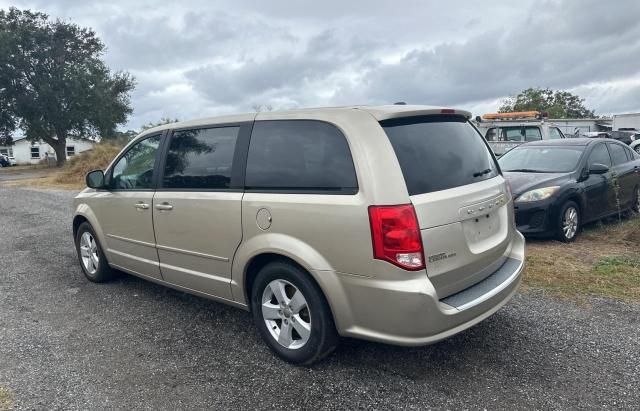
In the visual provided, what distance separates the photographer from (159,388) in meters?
3.10

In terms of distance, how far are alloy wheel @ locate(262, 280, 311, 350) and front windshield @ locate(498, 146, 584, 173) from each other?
18.4ft

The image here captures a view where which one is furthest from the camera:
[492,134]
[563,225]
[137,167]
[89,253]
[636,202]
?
[492,134]

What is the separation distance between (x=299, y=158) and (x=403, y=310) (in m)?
1.25

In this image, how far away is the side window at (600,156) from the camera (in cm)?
754

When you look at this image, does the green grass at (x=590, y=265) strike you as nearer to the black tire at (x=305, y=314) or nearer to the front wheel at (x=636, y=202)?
the front wheel at (x=636, y=202)

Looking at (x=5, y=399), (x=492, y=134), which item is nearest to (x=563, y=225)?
(x=5, y=399)

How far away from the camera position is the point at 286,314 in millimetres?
3311

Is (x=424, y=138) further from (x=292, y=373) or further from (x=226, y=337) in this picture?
(x=226, y=337)

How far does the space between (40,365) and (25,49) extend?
145 feet

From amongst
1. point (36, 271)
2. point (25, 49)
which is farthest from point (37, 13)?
point (36, 271)

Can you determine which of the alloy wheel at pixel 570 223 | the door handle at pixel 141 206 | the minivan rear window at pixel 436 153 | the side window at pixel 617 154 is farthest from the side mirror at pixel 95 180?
the side window at pixel 617 154

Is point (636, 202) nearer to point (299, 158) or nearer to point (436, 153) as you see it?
point (436, 153)

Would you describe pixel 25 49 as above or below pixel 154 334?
above

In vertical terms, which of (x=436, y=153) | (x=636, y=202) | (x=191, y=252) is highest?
(x=436, y=153)
